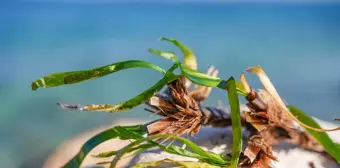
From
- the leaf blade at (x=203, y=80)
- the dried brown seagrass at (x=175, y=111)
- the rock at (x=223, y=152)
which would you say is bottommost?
the rock at (x=223, y=152)

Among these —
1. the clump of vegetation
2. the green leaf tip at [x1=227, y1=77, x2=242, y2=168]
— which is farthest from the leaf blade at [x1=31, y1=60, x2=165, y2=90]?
the green leaf tip at [x1=227, y1=77, x2=242, y2=168]

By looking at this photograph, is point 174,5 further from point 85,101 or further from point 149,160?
point 149,160

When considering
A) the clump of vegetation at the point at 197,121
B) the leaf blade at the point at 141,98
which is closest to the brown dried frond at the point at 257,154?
the clump of vegetation at the point at 197,121

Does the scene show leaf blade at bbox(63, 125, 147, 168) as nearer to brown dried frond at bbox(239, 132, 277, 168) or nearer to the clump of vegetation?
the clump of vegetation

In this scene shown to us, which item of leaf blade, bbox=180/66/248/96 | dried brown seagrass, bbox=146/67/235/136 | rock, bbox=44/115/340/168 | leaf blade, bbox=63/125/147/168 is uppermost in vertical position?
leaf blade, bbox=180/66/248/96

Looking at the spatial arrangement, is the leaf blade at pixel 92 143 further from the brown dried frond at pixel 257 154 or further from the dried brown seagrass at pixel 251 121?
the brown dried frond at pixel 257 154

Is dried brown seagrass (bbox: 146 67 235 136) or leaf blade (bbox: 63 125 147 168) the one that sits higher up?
dried brown seagrass (bbox: 146 67 235 136)

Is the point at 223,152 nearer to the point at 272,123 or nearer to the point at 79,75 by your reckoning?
the point at 272,123

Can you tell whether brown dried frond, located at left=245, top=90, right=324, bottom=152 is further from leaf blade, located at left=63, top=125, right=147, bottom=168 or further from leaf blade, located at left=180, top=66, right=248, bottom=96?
leaf blade, located at left=63, top=125, right=147, bottom=168

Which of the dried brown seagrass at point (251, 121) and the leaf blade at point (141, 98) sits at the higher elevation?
the leaf blade at point (141, 98)

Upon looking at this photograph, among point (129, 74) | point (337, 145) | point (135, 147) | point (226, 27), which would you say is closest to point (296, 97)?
point (129, 74)

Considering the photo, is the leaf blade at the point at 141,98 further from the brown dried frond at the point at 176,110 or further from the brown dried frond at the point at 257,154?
the brown dried frond at the point at 257,154
